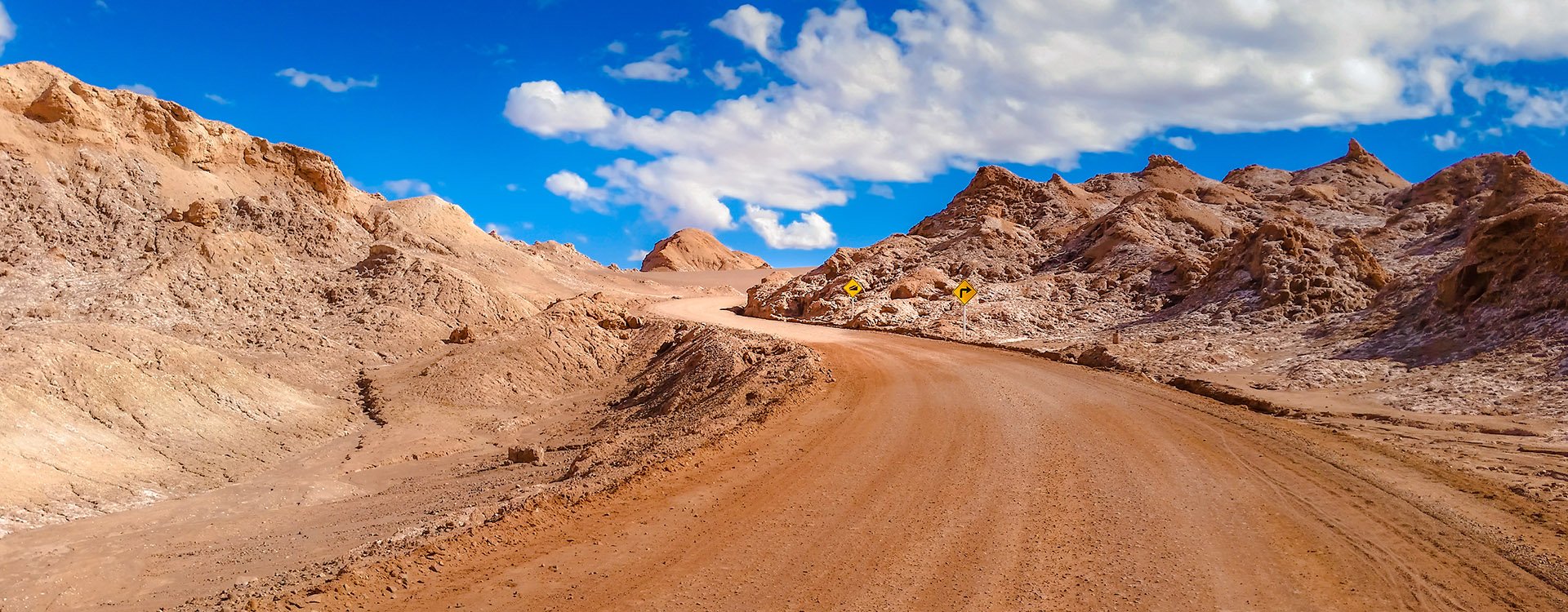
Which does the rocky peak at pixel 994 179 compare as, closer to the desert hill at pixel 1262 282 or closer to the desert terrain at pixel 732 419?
the desert hill at pixel 1262 282

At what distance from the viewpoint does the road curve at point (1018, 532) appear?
6.65 metres

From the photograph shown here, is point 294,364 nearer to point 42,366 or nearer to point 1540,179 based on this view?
point 42,366

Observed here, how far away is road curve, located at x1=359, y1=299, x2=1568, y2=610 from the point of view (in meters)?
6.65

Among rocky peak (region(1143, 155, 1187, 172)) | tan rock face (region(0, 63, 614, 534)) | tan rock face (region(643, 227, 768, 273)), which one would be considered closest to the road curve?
tan rock face (region(0, 63, 614, 534))

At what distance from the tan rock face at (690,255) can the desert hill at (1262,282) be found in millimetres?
46113

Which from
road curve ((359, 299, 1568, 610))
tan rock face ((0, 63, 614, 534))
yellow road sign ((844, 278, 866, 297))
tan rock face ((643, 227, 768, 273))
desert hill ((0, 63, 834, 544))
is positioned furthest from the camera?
tan rock face ((643, 227, 768, 273))

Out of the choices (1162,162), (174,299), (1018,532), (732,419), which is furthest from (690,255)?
(1018,532)

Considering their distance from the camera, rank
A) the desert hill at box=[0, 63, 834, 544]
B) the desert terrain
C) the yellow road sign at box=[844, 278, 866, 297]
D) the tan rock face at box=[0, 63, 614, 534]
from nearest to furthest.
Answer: the desert terrain < the tan rock face at box=[0, 63, 614, 534] < the desert hill at box=[0, 63, 834, 544] < the yellow road sign at box=[844, 278, 866, 297]

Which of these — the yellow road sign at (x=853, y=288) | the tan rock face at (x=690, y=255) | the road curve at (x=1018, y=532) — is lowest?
the road curve at (x=1018, y=532)

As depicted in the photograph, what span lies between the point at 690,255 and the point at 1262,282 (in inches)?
2870

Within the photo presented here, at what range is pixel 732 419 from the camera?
43.5 ft

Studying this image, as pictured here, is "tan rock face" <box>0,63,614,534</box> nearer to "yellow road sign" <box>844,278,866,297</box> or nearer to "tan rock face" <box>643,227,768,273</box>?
"yellow road sign" <box>844,278,866,297</box>

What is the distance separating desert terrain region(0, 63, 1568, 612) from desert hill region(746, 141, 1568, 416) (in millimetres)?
158

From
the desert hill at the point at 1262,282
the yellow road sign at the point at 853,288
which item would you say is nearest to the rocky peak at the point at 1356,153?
the desert hill at the point at 1262,282
